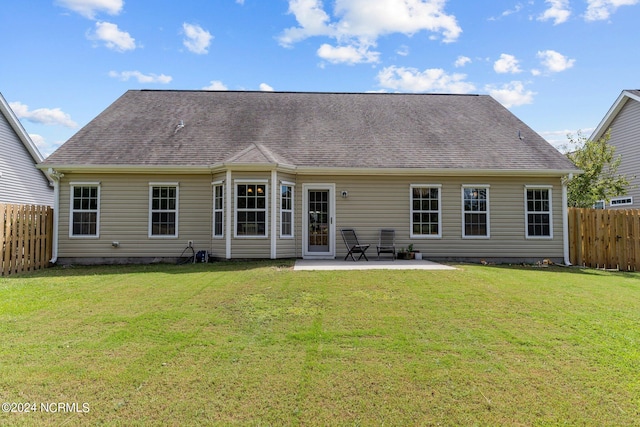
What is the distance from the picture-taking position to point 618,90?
53.6 ft

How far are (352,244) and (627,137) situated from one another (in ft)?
47.8

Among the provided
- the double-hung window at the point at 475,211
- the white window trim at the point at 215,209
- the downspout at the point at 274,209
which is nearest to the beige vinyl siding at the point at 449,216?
the double-hung window at the point at 475,211

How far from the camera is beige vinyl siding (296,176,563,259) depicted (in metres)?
11.5

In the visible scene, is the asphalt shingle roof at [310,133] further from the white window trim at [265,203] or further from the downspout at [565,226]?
the downspout at [565,226]

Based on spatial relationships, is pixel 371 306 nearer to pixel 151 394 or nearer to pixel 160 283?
pixel 151 394

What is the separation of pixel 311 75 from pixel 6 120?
45.9 feet

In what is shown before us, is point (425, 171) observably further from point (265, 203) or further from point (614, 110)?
point (614, 110)

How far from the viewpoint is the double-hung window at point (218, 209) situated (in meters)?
11.0

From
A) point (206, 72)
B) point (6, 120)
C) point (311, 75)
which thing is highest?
point (311, 75)

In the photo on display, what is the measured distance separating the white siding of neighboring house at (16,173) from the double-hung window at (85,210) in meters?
6.04

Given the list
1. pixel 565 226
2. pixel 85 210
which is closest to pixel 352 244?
pixel 565 226

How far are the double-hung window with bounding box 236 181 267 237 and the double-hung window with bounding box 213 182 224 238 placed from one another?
0.63 m

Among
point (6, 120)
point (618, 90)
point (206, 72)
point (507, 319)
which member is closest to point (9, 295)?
point (507, 319)

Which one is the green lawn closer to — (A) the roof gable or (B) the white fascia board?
(B) the white fascia board
